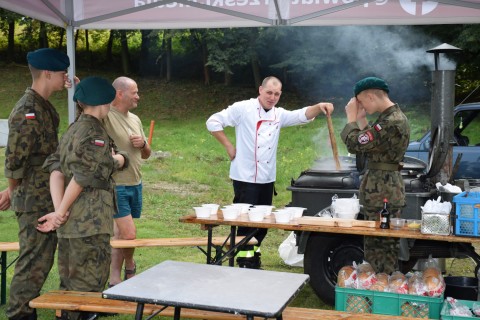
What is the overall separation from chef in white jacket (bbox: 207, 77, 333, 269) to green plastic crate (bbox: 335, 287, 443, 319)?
3.95 feet

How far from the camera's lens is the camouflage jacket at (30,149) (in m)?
4.36

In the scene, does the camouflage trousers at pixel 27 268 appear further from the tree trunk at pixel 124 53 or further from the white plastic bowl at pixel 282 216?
the tree trunk at pixel 124 53

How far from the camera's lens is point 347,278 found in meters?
4.92

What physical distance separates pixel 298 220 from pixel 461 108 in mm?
5062

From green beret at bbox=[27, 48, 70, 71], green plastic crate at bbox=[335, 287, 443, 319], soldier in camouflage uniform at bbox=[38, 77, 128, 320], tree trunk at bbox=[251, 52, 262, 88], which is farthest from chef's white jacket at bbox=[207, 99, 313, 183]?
tree trunk at bbox=[251, 52, 262, 88]

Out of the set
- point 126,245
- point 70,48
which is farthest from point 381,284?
point 70,48

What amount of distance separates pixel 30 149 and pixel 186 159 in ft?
34.3

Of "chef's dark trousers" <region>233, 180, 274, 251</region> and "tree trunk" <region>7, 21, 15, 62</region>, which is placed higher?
"tree trunk" <region>7, 21, 15, 62</region>

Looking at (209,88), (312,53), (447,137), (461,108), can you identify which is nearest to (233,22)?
(447,137)

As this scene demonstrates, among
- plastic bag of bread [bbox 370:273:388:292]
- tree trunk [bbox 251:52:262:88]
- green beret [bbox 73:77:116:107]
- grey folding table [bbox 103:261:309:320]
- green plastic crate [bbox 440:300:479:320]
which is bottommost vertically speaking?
green plastic crate [bbox 440:300:479:320]

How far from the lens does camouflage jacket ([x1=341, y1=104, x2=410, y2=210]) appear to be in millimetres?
4879

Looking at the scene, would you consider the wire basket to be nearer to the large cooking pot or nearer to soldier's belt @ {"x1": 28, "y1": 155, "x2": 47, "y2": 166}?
the large cooking pot

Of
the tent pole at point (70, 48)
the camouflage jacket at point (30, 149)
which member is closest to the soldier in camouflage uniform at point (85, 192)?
the camouflage jacket at point (30, 149)

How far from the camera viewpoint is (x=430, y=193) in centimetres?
555
